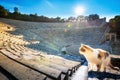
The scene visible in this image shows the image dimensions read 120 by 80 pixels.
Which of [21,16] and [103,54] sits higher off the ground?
[21,16]

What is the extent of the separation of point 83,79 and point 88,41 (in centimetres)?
1969

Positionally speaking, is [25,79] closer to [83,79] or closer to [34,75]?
[34,75]

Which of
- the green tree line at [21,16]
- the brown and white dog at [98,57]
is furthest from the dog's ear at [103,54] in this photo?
the green tree line at [21,16]

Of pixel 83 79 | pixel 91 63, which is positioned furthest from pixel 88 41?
pixel 83 79

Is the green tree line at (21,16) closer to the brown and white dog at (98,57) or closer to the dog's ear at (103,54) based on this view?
the brown and white dog at (98,57)

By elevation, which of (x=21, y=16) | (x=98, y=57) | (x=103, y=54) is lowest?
(x=98, y=57)

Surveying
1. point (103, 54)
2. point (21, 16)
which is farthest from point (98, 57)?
point (21, 16)

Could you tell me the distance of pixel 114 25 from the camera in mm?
25516

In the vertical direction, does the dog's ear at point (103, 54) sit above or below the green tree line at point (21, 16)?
below

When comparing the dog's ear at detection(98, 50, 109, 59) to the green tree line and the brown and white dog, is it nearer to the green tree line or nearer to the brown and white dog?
the brown and white dog

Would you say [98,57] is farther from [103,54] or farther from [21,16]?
[21,16]

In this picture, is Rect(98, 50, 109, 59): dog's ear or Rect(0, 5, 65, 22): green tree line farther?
Rect(0, 5, 65, 22): green tree line

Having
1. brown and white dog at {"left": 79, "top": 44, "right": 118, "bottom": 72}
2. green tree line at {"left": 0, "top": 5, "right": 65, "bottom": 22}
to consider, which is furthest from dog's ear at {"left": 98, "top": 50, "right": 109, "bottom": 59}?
green tree line at {"left": 0, "top": 5, "right": 65, "bottom": 22}

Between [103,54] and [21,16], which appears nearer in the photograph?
[103,54]
